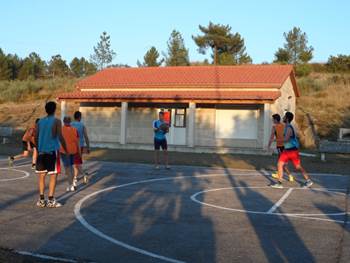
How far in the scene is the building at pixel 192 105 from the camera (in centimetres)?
2592

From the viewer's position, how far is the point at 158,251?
6.43 m

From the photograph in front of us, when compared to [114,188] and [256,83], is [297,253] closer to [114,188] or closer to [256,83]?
[114,188]

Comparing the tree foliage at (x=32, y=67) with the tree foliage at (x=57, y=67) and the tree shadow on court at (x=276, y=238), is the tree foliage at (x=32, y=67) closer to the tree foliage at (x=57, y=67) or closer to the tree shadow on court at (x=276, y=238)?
the tree foliage at (x=57, y=67)

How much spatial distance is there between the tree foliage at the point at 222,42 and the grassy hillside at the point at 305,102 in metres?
12.2

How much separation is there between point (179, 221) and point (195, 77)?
20963 millimetres

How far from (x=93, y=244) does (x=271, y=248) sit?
2.22m

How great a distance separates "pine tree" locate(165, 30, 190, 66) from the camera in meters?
53.1

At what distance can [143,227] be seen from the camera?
7.82 metres

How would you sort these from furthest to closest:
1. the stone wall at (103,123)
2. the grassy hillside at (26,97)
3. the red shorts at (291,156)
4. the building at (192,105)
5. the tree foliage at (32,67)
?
the tree foliage at (32,67)
the grassy hillside at (26,97)
the stone wall at (103,123)
the building at (192,105)
the red shorts at (291,156)

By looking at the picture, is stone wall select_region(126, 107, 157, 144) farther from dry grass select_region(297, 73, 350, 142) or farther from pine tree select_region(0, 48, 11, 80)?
pine tree select_region(0, 48, 11, 80)

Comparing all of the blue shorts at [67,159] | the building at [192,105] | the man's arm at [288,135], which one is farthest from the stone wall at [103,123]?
the blue shorts at [67,159]

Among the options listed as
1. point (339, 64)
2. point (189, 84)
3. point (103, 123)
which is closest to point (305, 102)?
point (189, 84)

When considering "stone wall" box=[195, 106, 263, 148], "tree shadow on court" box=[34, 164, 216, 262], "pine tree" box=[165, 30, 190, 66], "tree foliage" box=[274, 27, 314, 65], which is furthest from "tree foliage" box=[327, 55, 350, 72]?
"tree shadow on court" box=[34, 164, 216, 262]

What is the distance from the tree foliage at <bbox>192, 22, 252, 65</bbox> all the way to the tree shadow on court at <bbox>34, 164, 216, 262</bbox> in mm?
46129
